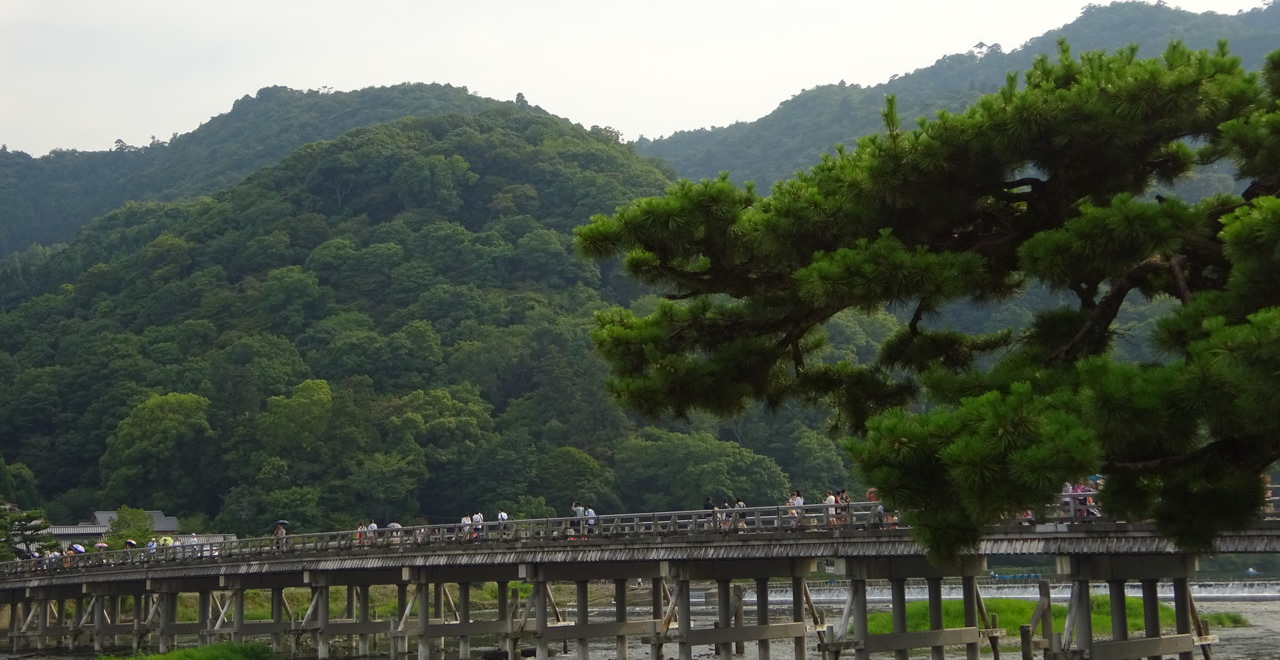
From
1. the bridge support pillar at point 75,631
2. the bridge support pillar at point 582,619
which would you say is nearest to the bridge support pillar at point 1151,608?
the bridge support pillar at point 582,619

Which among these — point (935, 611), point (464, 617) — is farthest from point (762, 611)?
point (464, 617)

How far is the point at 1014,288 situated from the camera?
49.9 feet

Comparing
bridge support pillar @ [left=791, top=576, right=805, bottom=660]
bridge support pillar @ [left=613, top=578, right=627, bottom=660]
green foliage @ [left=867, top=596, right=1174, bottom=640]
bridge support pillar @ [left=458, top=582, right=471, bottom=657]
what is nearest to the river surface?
green foliage @ [left=867, top=596, right=1174, bottom=640]

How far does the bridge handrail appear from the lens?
27625 millimetres

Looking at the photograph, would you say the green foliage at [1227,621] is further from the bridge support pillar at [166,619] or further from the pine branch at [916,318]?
the pine branch at [916,318]

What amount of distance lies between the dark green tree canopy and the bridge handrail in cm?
348

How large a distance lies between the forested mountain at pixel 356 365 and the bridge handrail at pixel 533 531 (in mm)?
31820

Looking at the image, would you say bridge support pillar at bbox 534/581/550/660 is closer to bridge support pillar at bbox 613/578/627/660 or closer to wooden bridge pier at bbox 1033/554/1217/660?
bridge support pillar at bbox 613/578/627/660

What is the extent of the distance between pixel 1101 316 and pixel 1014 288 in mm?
2385

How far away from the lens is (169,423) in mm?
90062

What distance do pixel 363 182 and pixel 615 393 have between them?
122 m

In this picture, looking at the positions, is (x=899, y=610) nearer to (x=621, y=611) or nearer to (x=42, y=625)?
(x=621, y=611)

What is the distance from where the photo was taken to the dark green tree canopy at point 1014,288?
1058 centimetres

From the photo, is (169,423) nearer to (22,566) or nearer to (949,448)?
(22,566)
